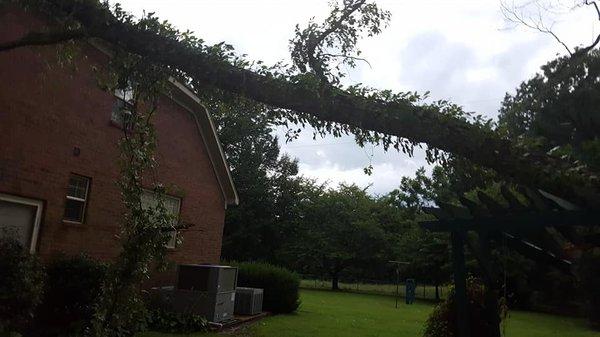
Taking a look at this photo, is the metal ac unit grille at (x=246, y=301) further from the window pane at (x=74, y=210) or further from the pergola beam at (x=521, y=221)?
the pergola beam at (x=521, y=221)

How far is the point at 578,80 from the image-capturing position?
26719 mm

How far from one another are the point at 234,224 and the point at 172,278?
28683 mm

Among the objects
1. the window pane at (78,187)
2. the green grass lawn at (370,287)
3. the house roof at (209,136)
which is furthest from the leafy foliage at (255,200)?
the window pane at (78,187)

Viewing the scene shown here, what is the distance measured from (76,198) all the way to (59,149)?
121 centimetres

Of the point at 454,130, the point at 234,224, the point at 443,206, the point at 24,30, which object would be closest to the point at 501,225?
the point at 443,206

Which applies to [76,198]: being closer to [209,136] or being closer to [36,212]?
[36,212]

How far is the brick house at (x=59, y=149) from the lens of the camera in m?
9.70

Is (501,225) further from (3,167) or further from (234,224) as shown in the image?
(234,224)

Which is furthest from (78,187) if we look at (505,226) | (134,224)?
(505,226)

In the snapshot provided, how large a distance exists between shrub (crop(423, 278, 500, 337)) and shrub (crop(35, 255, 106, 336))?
6046mm

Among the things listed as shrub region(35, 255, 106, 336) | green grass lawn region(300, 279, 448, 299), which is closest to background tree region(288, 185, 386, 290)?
green grass lawn region(300, 279, 448, 299)

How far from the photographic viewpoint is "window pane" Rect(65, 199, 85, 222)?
439 inches

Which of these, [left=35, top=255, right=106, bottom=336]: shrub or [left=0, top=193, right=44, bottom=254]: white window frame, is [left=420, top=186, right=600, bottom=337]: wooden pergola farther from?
[left=0, top=193, right=44, bottom=254]: white window frame

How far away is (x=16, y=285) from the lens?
7.85 meters
